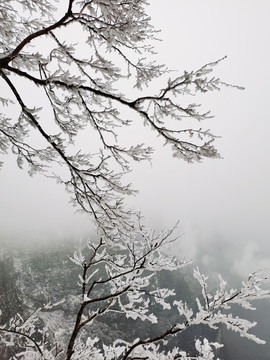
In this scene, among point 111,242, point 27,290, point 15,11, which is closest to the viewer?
point 111,242

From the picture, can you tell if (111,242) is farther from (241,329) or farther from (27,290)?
(27,290)

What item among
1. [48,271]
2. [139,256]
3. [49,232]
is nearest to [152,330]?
[48,271]

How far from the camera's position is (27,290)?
394ft

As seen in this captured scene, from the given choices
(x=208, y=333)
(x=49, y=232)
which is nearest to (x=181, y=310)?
(x=208, y=333)

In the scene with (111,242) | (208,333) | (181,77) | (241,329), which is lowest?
(241,329)

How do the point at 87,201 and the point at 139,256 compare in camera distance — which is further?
the point at 139,256

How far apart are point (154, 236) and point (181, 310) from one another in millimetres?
2141

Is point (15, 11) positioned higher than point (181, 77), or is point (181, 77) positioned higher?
point (15, 11)

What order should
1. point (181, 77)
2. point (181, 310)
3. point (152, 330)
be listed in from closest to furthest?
point (181, 77) → point (181, 310) → point (152, 330)

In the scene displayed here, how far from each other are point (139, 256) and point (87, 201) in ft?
8.28

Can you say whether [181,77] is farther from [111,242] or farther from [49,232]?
[49,232]

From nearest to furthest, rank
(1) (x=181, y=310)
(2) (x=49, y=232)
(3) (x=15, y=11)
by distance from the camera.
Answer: (1) (x=181, y=310) → (3) (x=15, y=11) → (2) (x=49, y=232)

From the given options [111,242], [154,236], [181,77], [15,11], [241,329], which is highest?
[15,11]

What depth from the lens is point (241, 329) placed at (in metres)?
3.34
